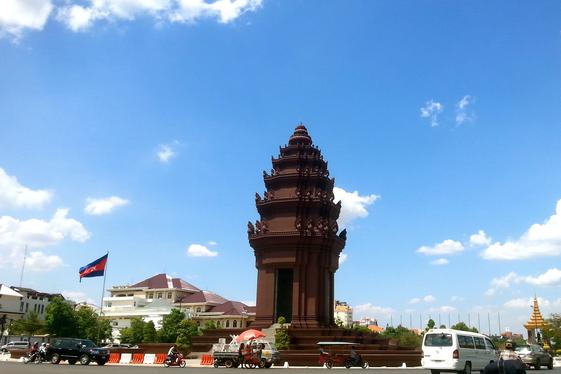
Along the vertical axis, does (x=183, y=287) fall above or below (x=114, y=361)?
above

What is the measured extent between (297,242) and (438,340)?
25.4 metres

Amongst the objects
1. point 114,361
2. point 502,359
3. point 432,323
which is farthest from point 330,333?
point 432,323

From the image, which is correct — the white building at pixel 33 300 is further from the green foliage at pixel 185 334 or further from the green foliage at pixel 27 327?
the green foliage at pixel 185 334

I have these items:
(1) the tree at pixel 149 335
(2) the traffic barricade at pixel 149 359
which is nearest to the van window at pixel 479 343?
(2) the traffic barricade at pixel 149 359

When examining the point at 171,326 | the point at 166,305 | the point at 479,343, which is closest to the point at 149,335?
the point at 171,326

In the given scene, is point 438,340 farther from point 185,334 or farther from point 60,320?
point 60,320

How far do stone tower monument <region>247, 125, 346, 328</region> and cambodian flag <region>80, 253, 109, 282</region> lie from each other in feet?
45.7

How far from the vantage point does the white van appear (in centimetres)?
2284

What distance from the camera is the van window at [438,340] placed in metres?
23.2

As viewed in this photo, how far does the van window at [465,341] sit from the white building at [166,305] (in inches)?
3299

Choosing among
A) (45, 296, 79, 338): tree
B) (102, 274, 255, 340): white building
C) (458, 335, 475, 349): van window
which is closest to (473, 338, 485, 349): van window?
(458, 335, 475, 349): van window

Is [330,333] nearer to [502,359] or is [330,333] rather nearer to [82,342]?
[82,342]

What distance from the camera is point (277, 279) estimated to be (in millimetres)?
49844

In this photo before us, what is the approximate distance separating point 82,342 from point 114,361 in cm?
648
